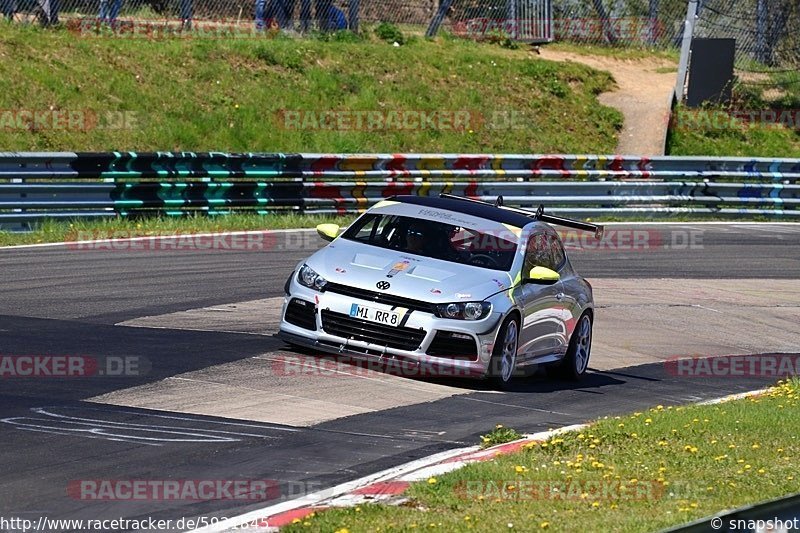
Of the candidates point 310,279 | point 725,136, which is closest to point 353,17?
point 725,136

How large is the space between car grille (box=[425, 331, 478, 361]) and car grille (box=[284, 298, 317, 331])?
42.0 inches

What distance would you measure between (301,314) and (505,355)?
5.94ft

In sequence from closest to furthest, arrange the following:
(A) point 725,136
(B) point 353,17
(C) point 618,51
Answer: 1. (B) point 353,17
2. (A) point 725,136
3. (C) point 618,51

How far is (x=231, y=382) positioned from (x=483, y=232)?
302 cm

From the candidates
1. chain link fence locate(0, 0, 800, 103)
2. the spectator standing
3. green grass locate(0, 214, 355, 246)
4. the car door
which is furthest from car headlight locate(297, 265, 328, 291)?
the spectator standing

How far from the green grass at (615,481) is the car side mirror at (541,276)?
1.90 meters

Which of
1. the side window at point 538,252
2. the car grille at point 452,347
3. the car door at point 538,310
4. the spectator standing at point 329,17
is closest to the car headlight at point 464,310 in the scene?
the car grille at point 452,347

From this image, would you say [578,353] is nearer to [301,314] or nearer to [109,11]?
[301,314]

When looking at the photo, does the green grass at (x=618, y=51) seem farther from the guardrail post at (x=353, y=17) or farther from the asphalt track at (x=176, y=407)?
the asphalt track at (x=176, y=407)

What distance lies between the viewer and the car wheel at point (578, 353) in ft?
Answer: 41.9

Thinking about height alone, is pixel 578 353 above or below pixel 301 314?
below

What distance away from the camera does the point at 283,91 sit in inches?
1130

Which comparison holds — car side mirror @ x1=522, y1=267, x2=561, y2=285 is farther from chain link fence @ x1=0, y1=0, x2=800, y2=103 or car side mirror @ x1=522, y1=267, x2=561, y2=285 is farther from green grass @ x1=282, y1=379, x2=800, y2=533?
chain link fence @ x1=0, y1=0, x2=800, y2=103

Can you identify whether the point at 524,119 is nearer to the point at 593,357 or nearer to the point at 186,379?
the point at 593,357
